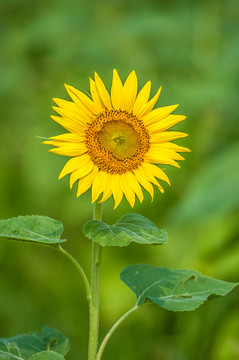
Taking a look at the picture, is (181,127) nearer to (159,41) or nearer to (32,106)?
(159,41)

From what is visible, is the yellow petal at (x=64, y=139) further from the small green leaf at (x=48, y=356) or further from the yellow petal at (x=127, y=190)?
the small green leaf at (x=48, y=356)

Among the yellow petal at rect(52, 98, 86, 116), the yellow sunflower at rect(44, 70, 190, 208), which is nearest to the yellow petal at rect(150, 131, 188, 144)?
the yellow sunflower at rect(44, 70, 190, 208)

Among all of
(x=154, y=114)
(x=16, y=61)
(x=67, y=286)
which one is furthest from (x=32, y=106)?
(x=154, y=114)

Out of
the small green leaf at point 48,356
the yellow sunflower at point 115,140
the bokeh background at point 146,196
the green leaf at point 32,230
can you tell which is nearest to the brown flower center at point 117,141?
the yellow sunflower at point 115,140

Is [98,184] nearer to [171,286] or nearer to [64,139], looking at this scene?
[64,139]

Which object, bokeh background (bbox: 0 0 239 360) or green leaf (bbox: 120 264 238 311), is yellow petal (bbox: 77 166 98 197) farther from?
bokeh background (bbox: 0 0 239 360)

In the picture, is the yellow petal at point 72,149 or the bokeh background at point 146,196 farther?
the bokeh background at point 146,196
